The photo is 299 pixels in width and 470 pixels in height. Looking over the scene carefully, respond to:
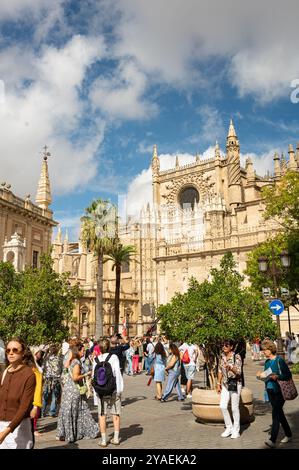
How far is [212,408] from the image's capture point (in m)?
7.40

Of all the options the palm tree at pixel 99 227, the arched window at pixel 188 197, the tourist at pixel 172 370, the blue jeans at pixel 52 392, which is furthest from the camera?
the arched window at pixel 188 197

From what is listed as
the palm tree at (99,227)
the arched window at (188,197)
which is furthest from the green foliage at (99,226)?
the arched window at (188,197)

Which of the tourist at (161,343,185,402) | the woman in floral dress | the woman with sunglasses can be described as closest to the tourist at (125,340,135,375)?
the tourist at (161,343,185,402)

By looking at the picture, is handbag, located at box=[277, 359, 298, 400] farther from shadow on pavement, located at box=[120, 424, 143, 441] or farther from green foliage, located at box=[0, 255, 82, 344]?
green foliage, located at box=[0, 255, 82, 344]

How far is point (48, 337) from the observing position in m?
9.97

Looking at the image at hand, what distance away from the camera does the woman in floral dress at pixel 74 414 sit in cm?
670

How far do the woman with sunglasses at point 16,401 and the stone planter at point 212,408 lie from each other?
422cm

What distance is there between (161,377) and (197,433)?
4.10 meters

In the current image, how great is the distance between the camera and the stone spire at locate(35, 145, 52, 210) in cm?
3161

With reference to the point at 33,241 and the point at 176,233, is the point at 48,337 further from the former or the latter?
the point at 176,233

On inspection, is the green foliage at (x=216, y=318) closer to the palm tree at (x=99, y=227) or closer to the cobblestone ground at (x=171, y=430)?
the cobblestone ground at (x=171, y=430)

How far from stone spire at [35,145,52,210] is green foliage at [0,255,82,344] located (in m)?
A: 20.8

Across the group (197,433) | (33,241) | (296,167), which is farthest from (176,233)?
(197,433)

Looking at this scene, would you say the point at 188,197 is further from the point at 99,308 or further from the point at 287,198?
the point at 287,198
